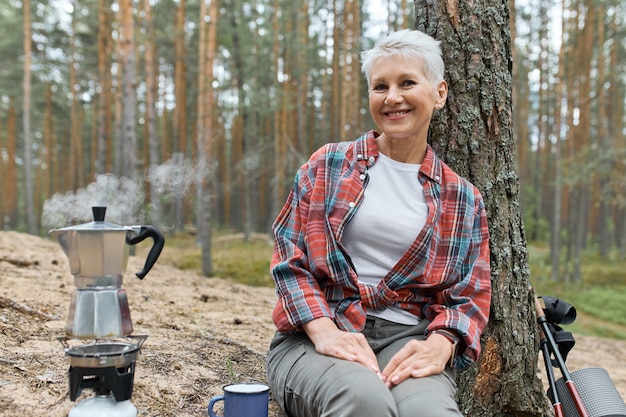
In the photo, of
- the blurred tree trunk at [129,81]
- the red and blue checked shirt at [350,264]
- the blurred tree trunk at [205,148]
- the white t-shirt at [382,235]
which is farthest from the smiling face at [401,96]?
the blurred tree trunk at [129,81]

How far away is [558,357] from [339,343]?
1.26 metres

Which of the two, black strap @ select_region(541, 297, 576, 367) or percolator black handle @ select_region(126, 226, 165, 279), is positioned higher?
percolator black handle @ select_region(126, 226, 165, 279)

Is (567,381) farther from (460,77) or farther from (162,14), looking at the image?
(162,14)

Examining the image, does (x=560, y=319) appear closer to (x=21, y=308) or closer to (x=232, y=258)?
(x=21, y=308)

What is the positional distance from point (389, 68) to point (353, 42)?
46.2 feet

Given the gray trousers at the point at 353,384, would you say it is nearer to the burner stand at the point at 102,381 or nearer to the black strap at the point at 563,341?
the burner stand at the point at 102,381

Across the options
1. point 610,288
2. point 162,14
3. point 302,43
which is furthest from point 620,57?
point 162,14

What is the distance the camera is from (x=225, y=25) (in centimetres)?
1602

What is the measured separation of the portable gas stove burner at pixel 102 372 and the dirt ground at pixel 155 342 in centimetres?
38

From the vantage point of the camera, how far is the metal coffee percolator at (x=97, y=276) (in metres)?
1.86

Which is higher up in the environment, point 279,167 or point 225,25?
point 225,25

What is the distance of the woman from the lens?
79.7 inches

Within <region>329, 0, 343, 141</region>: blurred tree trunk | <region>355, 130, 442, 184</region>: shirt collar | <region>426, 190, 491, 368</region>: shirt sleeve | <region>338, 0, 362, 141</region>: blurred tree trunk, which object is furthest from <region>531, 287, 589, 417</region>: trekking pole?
<region>329, 0, 343, 141</region>: blurred tree trunk

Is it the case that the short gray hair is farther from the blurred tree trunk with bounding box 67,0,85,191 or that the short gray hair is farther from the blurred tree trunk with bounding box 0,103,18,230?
the blurred tree trunk with bounding box 0,103,18,230
